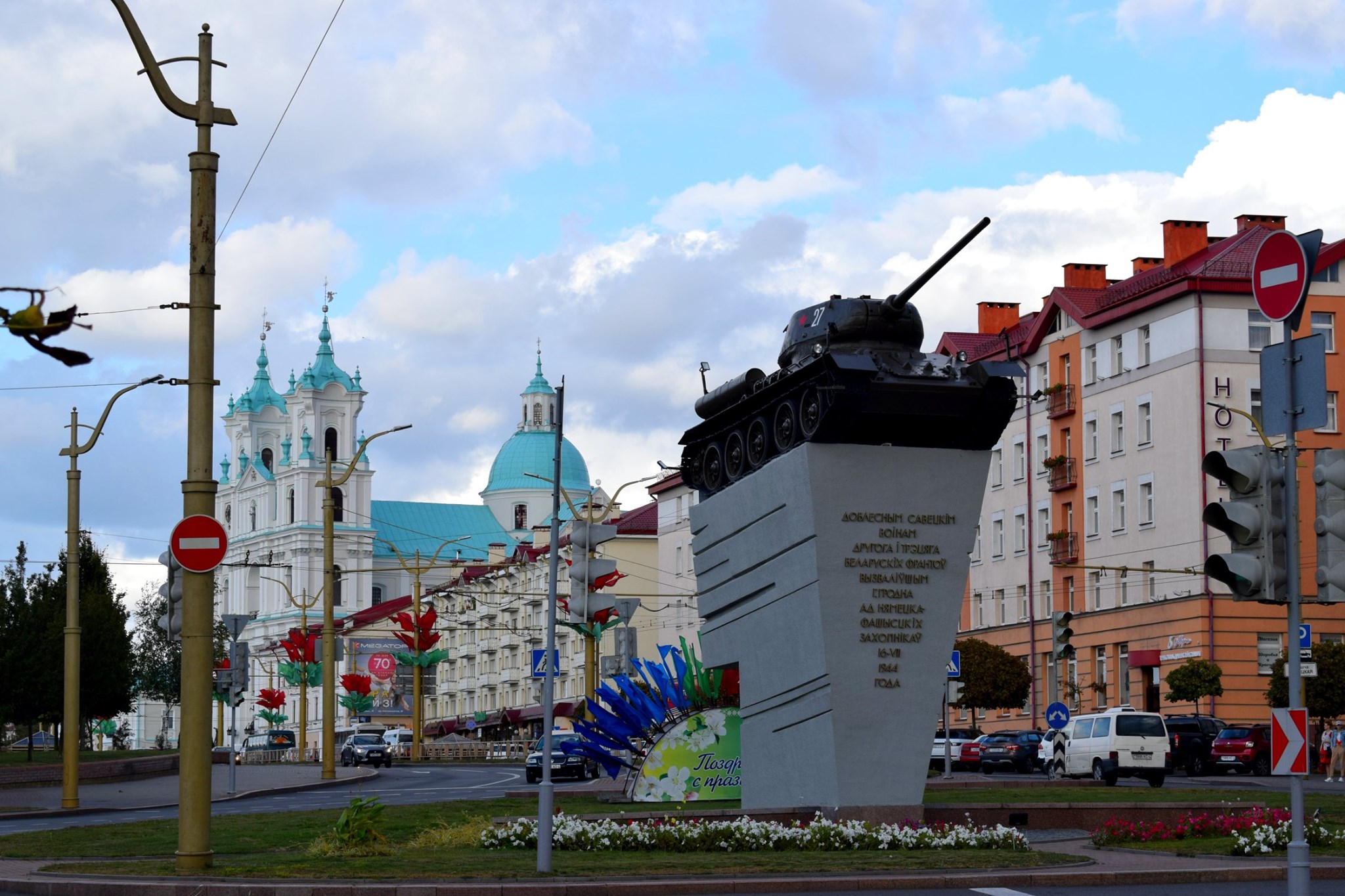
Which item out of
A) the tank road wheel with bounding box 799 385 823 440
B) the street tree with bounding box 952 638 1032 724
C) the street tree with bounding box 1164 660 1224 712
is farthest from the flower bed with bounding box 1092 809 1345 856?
the street tree with bounding box 952 638 1032 724

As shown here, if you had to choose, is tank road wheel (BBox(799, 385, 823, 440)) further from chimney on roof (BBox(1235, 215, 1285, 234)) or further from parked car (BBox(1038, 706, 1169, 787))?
chimney on roof (BBox(1235, 215, 1285, 234))

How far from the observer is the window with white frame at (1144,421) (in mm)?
62938

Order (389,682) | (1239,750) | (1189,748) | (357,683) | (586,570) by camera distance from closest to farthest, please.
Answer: (586,570) → (1239,750) → (1189,748) → (357,683) → (389,682)

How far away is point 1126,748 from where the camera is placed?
132ft

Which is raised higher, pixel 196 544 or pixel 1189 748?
pixel 196 544

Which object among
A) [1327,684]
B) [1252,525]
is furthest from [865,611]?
[1327,684]

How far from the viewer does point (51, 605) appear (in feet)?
191

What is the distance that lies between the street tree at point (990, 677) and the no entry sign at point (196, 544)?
50.1 meters

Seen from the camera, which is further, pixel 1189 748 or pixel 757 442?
pixel 1189 748

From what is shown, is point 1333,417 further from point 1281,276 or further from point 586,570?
point 1281,276

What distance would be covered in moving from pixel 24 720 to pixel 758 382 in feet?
132

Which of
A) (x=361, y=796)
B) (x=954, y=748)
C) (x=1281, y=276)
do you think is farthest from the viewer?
(x=954, y=748)

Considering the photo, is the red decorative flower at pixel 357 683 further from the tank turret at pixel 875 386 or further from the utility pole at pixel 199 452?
the utility pole at pixel 199 452

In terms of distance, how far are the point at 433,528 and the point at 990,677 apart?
361 feet
